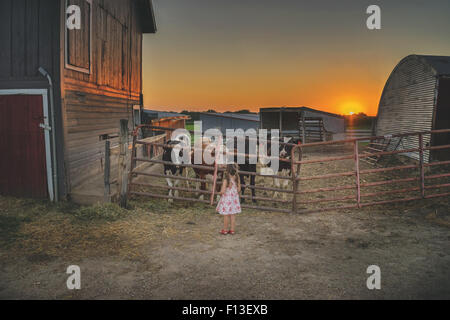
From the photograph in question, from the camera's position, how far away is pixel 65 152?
8.04m

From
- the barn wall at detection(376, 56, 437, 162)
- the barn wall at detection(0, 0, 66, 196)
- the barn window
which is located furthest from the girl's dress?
the barn wall at detection(376, 56, 437, 162)

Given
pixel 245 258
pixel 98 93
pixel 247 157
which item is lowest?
pixel 245 258

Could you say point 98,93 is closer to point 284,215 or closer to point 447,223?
point 284,215

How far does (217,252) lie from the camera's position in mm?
5238

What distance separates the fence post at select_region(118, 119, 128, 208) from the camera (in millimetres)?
7461

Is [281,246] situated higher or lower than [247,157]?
lower

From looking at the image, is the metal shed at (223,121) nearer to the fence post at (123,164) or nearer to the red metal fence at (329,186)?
the red metal fence at (329,186)

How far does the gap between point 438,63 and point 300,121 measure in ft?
36.2

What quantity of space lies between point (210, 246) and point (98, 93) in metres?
6.88

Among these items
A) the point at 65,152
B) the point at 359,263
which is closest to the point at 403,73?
the point at 359,263

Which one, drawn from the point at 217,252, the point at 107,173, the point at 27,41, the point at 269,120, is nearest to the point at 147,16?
the point at 27,41

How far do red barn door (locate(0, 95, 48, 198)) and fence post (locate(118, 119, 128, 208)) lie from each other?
2084 mm

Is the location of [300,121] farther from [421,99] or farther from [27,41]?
[27,41]

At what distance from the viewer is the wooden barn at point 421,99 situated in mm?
13836
